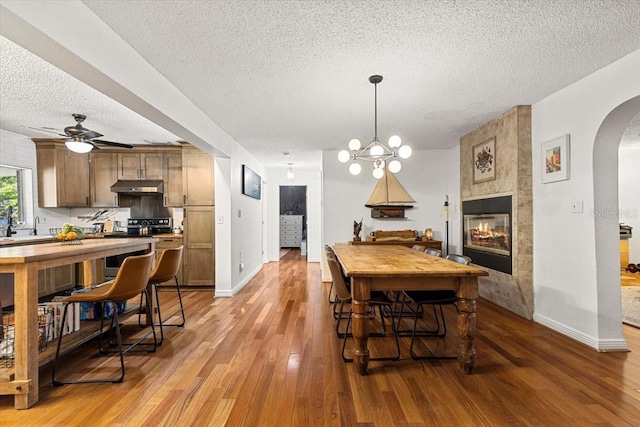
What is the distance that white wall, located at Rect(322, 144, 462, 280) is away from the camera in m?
5.48

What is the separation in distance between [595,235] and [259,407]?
2.97m

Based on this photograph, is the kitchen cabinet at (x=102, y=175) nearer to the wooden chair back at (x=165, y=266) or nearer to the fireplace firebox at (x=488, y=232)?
the wooden chair back at (x=165, y=266)

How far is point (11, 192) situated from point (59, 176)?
1.98 feet

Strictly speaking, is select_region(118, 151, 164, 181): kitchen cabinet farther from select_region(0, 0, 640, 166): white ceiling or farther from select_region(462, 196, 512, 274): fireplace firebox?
select_region(462, 196, 512, 274): fireplace firebox

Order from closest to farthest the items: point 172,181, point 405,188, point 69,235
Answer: point 69,235 < point 172,181 < point 405,188

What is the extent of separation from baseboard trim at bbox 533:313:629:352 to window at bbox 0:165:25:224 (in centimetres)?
685

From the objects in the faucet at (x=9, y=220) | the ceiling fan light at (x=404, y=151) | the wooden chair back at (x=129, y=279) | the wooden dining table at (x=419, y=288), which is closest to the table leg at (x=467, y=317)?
the wooden dining table at (x=419, y=288)

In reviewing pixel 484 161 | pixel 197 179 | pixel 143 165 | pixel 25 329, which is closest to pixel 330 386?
pixel 25 329

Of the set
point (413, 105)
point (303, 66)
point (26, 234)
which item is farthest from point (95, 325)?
point (413, 105)

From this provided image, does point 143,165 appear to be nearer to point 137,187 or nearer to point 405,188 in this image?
point 137,187

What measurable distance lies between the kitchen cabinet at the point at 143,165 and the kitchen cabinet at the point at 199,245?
2.77ft

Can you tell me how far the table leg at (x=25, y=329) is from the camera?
1813 millimetres

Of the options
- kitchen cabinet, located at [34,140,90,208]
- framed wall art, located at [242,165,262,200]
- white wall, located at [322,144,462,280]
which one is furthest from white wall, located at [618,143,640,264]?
kitchen cabinet, located at [34,140,90,208]

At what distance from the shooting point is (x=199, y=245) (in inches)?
→ 194
